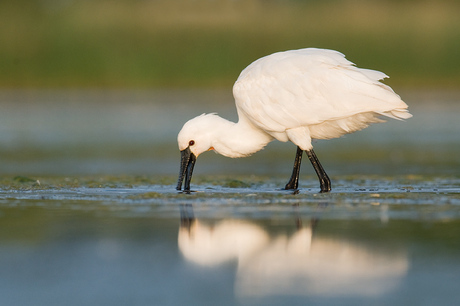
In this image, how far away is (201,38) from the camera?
4278 cm

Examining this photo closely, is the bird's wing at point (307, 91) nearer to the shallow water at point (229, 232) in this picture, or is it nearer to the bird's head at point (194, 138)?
the bird's head at point (194, 138)

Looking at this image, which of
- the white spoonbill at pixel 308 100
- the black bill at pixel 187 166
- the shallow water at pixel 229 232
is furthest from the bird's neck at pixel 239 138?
the shallow water at pixel 229 232

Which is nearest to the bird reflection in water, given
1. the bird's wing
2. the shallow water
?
the shallow water

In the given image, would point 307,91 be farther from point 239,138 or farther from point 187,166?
point 187,166

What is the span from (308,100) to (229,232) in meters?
3.73

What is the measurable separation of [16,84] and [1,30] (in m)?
10.3

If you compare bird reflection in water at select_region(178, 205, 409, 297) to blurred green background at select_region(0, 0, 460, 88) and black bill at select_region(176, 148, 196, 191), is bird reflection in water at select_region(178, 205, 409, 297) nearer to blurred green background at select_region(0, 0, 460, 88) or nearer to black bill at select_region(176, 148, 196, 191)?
black bill at select_region(176, 148, 196, 191)

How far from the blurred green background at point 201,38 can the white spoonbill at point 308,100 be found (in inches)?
925

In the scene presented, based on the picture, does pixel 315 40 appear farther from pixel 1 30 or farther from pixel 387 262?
pixel 387 262

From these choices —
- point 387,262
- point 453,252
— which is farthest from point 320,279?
point 453,252

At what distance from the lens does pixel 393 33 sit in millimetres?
41719

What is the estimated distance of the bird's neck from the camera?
1197cm

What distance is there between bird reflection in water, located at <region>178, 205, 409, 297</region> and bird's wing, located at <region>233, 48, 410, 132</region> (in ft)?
10.1

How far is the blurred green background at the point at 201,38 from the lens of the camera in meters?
37.8
